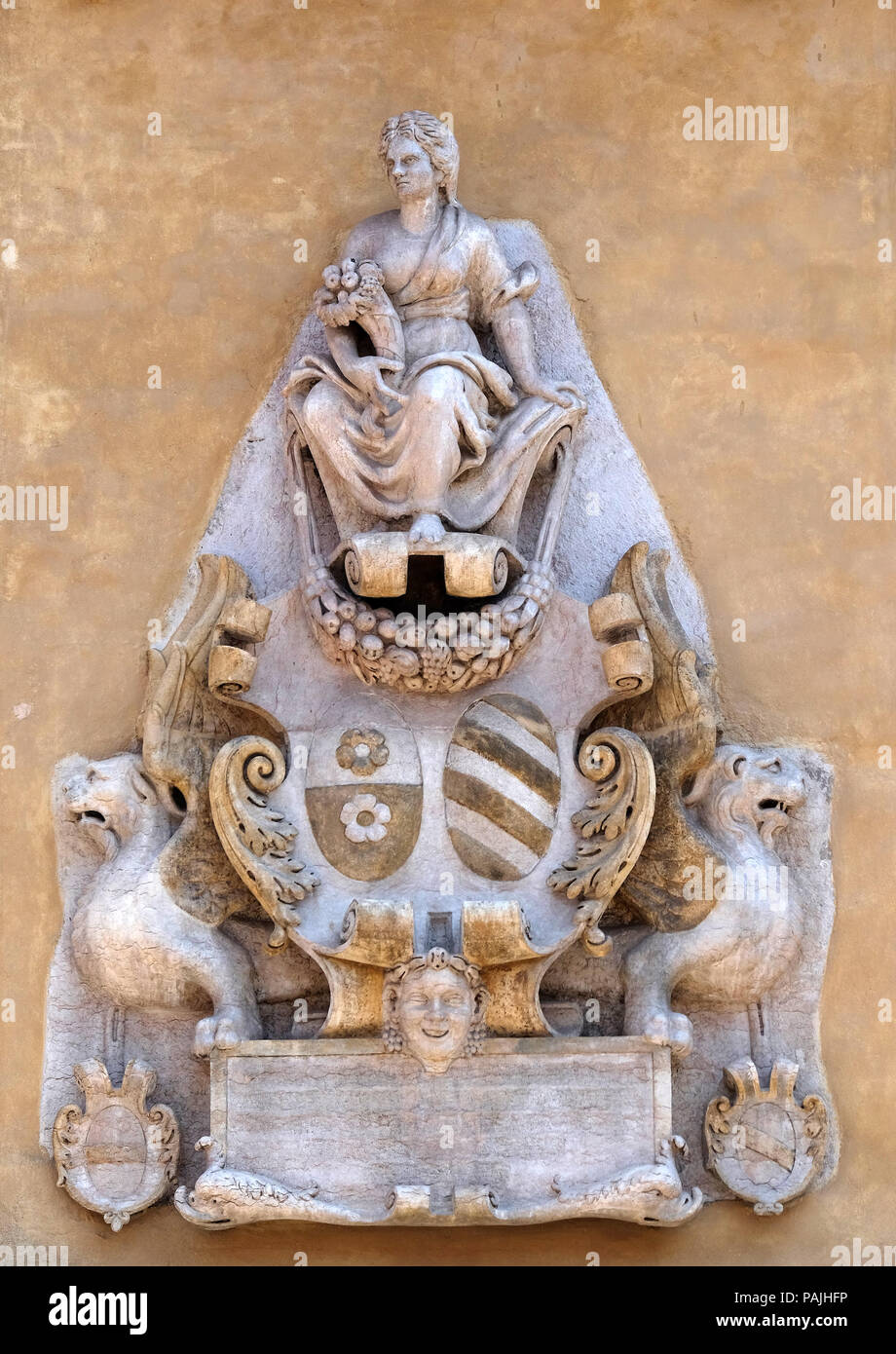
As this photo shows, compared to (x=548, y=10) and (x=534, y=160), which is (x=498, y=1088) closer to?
(x=534, y=160)

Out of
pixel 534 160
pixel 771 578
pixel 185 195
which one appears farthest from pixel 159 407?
pixel 771 578

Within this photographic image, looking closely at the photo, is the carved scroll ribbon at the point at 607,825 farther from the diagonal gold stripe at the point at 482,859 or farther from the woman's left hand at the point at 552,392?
the woman's left hand at the point at 552,392

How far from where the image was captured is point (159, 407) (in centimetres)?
709

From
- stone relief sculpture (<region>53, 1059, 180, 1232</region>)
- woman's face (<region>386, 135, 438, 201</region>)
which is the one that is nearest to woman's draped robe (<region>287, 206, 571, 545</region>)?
woman's face (<region>386, 135, 438, 201</region>)

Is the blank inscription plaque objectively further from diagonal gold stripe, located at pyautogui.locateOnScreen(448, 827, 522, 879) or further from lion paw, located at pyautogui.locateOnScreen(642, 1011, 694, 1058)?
diagonal gold stripe, located at pyautogui.locateOnScreen(448, 827, 522, 879)

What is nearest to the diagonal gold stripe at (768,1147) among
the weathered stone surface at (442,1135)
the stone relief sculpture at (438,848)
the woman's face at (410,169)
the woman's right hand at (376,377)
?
the stone relief sculpture at (438,848)

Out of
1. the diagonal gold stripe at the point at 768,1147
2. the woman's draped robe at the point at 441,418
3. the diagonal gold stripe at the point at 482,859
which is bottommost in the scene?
the diagonal gold stripe at the point at 768,1147

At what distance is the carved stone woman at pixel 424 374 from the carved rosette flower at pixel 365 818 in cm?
72

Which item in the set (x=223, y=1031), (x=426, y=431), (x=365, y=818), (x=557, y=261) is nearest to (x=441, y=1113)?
(x=223, y=1031)

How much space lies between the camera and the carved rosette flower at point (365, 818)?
6.59 meters

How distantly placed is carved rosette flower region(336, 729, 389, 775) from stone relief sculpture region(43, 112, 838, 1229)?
0.01 metres

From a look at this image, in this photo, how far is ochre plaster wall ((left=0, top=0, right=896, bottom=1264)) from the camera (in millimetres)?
6910

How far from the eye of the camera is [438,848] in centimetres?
659

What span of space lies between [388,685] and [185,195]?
1.56 metres
